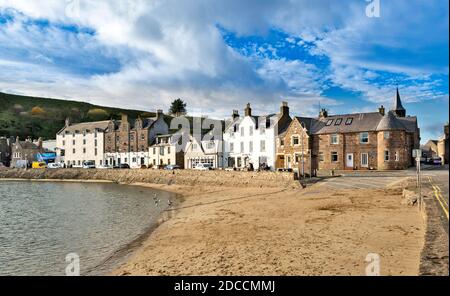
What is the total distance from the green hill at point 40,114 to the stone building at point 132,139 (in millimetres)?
46731

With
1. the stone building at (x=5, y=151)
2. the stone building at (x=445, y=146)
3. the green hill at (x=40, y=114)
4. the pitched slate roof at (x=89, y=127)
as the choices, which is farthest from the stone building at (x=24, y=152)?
the stone building at (x=445, y=146)

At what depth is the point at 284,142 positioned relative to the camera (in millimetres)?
50094

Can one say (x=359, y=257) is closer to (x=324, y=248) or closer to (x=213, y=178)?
(x=324, y=248)

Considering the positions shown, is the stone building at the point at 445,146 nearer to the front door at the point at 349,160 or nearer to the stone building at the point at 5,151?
the front door at the point at 349,160

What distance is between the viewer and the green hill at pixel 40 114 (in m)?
138

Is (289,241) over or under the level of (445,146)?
under

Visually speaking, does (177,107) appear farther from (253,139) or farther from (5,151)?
(253,139)

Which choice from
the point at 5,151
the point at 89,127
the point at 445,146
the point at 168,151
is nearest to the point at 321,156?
the point at 445,146

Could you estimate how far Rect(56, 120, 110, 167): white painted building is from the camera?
262 feet

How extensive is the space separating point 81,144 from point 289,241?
8108 centimetres

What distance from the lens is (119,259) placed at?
42.6 ft

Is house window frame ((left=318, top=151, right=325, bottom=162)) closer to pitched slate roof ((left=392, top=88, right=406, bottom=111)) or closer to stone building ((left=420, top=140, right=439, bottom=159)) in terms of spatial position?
pitched slate roof ((left=392, top=88, right=406, bottom=111))

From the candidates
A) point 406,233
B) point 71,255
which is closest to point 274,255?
point 406,233
